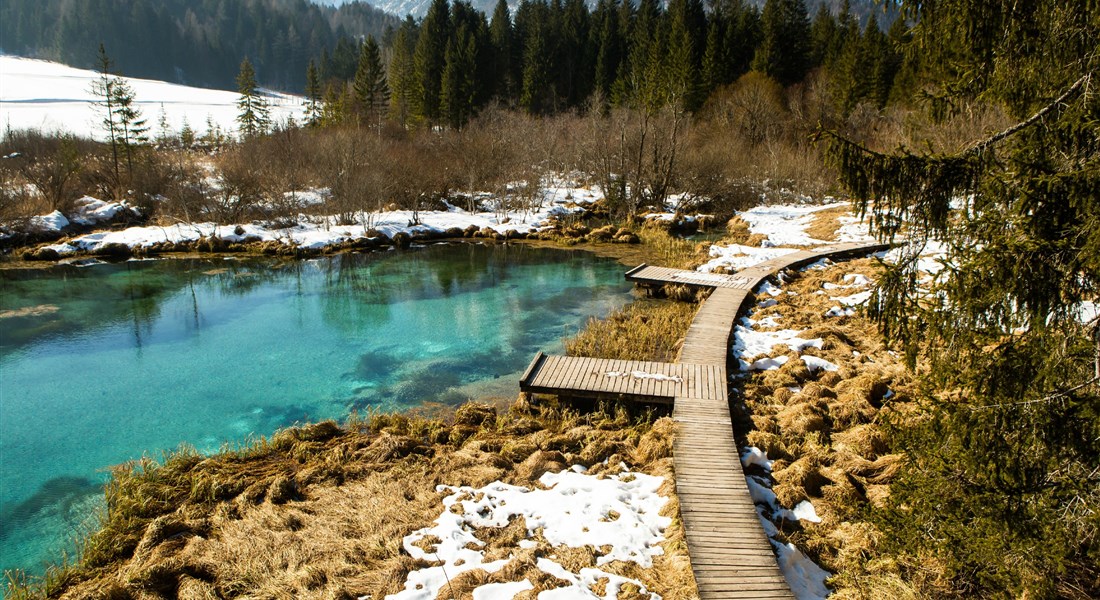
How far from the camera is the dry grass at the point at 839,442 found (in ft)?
19.1

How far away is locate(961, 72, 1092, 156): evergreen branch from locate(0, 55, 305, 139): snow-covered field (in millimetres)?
54177

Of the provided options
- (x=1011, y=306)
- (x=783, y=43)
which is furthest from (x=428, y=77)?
(x=1011, y=306)

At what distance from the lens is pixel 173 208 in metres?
28.2

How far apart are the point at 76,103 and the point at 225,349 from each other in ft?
229

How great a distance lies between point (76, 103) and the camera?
64.5 meters

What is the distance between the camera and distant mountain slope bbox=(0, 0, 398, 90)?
10369cm

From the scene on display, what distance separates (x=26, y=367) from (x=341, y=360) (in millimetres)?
6623

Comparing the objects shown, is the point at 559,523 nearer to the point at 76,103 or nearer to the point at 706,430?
the point at 706,430

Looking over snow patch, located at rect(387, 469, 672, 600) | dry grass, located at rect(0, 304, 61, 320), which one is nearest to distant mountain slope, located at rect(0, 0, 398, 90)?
dry grass, located at rect(0, 304, 61, 320)

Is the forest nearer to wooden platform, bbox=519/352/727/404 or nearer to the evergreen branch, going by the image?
the evergreen branch

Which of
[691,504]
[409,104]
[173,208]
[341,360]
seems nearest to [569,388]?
[691,504]

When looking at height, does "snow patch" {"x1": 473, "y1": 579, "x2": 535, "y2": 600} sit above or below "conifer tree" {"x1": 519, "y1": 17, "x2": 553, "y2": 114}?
below

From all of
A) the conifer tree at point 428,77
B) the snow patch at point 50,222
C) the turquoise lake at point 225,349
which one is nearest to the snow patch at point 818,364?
the turquoise lake at point 225,349

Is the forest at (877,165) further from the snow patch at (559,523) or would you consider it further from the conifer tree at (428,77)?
the snow patch at (559,523)
